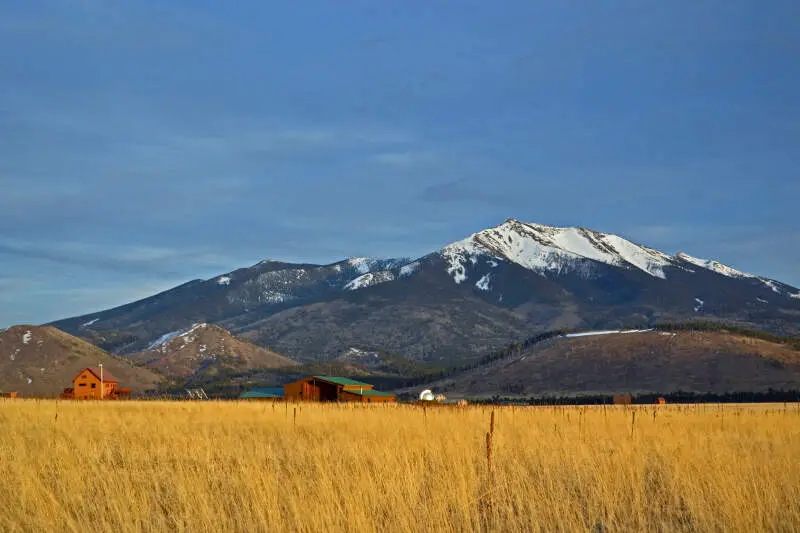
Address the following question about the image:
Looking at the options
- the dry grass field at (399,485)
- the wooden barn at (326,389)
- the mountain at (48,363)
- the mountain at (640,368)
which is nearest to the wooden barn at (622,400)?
the wooden barn at (326,389)

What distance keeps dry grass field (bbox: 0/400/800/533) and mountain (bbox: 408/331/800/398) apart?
4797 inches

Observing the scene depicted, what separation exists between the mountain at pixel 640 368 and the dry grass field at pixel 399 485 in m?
122

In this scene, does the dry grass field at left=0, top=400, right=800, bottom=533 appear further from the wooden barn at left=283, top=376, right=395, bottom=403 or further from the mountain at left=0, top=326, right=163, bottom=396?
the mountain at left=0, top=326, right=163, bottom=396

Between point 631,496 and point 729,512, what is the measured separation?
1.69 metres

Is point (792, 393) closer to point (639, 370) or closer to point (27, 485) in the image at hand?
point (639, 370)

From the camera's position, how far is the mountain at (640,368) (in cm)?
13588

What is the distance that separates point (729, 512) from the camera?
8.88m

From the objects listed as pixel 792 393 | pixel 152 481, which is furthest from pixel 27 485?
pixel 792 393

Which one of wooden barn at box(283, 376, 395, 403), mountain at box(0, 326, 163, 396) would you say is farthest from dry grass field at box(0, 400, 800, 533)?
mountain at box(0, 326, 163, 396)

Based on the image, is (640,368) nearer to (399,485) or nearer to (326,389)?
(326,389)

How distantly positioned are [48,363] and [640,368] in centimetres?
12119

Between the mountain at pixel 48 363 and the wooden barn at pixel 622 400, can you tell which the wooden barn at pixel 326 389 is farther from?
the mountain at pixel 48 363

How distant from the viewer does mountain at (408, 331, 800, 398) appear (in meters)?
136

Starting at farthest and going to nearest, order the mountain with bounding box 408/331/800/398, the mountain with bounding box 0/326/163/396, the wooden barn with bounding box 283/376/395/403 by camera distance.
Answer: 1. the mountain with bounding box 0/326/163/396
2. the mountain with bounding box 408/331/800/398
3. the wooden barn with bounding box 283/376/395/403
